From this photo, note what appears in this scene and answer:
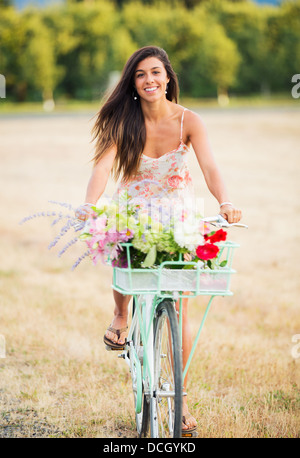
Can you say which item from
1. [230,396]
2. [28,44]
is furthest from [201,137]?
[28,44]

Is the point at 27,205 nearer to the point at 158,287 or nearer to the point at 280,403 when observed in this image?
the point at 280,403

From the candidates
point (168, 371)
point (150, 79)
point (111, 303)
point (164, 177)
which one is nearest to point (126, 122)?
point (150, 79)

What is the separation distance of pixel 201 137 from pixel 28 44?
56.9m

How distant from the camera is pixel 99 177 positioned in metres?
3.92

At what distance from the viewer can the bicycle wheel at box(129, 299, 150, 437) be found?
12.0 ft

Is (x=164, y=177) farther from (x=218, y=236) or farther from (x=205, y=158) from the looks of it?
(x=218, y=236)

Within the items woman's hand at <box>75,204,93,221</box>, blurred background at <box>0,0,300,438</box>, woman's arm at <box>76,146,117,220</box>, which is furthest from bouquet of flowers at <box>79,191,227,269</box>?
blurred background at <box>0,0,300,438</box>

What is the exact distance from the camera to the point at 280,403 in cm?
469

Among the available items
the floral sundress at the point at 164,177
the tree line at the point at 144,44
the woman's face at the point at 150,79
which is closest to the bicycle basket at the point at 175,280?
the floral sundress at the point at 164,177

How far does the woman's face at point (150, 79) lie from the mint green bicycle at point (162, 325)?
43.9 inches

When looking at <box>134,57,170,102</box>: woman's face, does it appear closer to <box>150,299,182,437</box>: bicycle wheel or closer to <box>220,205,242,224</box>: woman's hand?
<box>220,205,242,224</box>: woman's hand

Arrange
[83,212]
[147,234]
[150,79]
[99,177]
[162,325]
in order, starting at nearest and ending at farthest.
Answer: [147,234], [83,212], [162,325], [99,177], [150,79]

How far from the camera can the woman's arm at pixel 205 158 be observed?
3.83 meters

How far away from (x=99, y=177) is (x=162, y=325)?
948 mm
